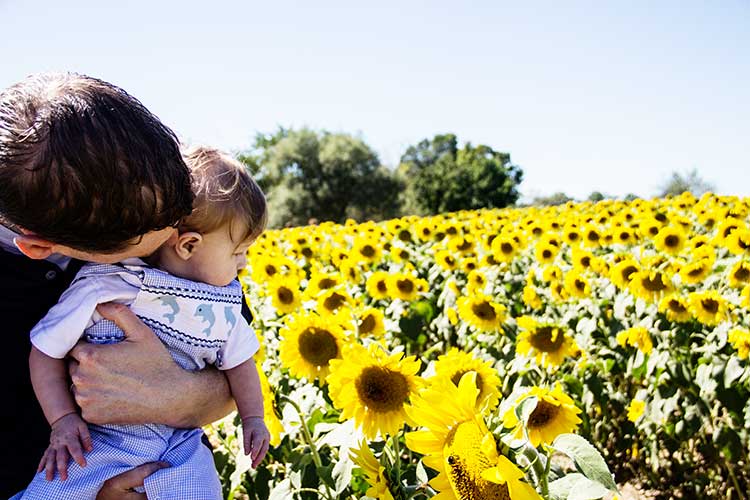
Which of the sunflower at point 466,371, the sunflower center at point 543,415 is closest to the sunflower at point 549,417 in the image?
the sunflower center at point 543,415

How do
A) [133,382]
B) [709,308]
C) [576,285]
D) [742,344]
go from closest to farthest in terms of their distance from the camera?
[133,382] → [742,344] → [709,308] → [576,285]

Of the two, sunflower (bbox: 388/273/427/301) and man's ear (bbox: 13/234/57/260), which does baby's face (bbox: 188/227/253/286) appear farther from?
sunflower (bbox: 388/273/427/301)

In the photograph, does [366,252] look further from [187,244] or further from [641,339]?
[187,244]

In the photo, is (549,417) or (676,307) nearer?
(549,417)

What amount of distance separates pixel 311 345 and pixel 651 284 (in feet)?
8.11

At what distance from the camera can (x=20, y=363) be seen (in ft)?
5.03

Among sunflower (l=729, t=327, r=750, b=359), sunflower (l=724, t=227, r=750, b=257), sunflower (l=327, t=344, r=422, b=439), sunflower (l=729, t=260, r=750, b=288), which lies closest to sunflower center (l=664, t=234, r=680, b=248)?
sunflower (l=724, t=227, r=750, b=257)

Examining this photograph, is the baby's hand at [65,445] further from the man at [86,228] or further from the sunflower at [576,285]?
the sunflower at [576,285]

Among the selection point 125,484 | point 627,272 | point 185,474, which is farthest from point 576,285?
point 125,484

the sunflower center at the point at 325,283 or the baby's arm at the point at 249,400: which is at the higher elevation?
the baby's arm at the point at 249,400

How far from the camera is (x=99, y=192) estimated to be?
120 cm

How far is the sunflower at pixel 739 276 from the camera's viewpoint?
3.81 m

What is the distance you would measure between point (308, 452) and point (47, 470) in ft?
3.63

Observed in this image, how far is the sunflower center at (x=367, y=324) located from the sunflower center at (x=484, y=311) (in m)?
0.89
